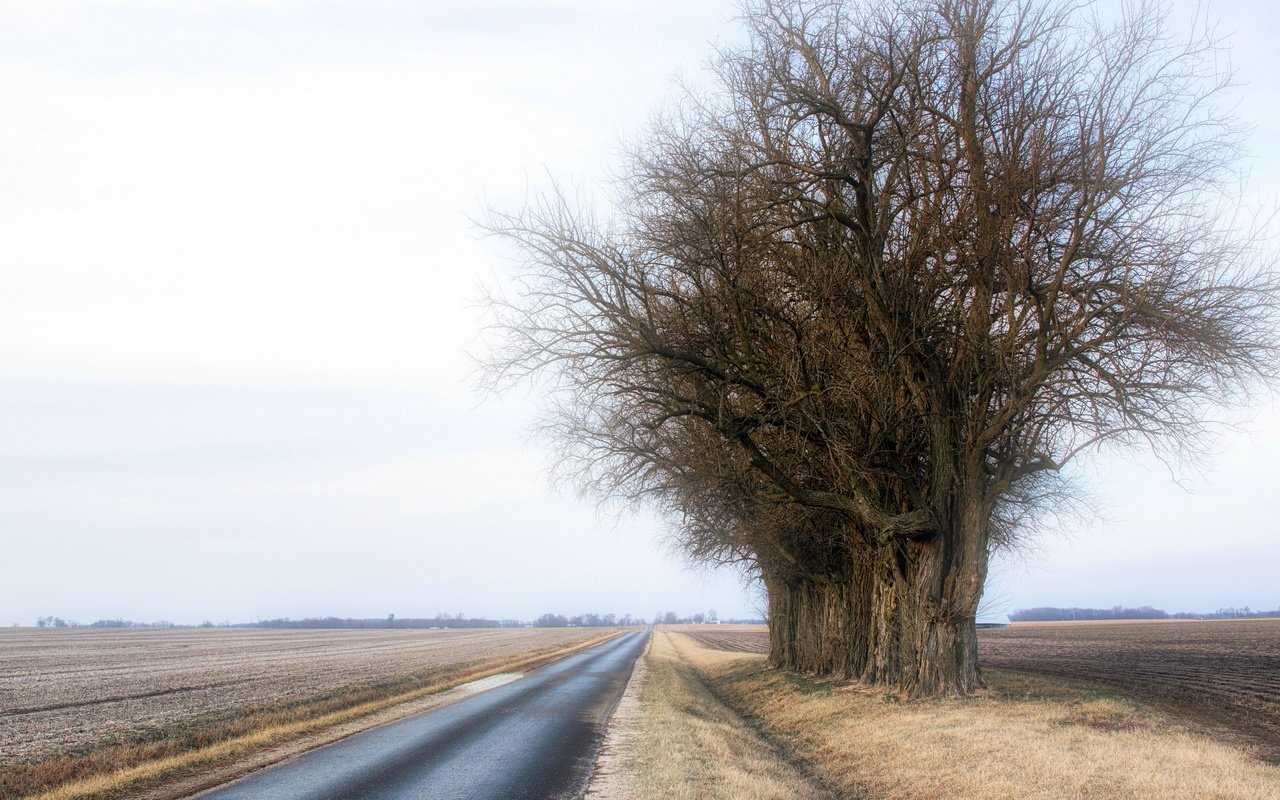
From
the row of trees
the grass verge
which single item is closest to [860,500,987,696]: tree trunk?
the row of trees

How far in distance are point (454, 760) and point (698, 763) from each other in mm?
3503

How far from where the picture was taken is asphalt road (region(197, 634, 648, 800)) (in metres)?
10.0

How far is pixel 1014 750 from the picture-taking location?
440 inches

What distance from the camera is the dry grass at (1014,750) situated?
9.20m

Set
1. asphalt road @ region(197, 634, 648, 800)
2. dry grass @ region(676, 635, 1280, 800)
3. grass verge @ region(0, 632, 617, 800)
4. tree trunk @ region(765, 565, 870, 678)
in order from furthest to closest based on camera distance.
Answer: tree trunk @ region(765, 565, 870, 678)
grass verge @ region(0, 632, 617, 800)
asphalt road @ region(197, 634, 648, 800)
dry grass @ region(676, 635, 1280, 800)

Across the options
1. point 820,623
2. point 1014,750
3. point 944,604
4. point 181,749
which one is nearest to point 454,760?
point 181,749

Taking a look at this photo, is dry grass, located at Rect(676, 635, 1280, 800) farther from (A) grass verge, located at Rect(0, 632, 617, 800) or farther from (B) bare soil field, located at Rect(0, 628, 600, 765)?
(B) bare soil field, located at Rect(0, 628, 600, 765)

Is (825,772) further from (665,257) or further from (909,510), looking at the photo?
(665,257)

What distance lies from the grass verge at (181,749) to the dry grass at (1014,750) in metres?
9.09

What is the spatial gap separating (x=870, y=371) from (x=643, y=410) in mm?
4748

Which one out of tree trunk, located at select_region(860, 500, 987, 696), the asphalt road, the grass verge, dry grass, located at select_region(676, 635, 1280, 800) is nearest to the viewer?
dry grass, located at select_region(676, 635, 1280, 800)

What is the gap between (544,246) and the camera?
15781 millimetres

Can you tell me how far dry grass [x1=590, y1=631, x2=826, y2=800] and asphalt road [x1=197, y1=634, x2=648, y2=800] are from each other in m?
0.71

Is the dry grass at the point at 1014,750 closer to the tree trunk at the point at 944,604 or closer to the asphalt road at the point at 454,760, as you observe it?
the tree trunk at the point at 944,604
